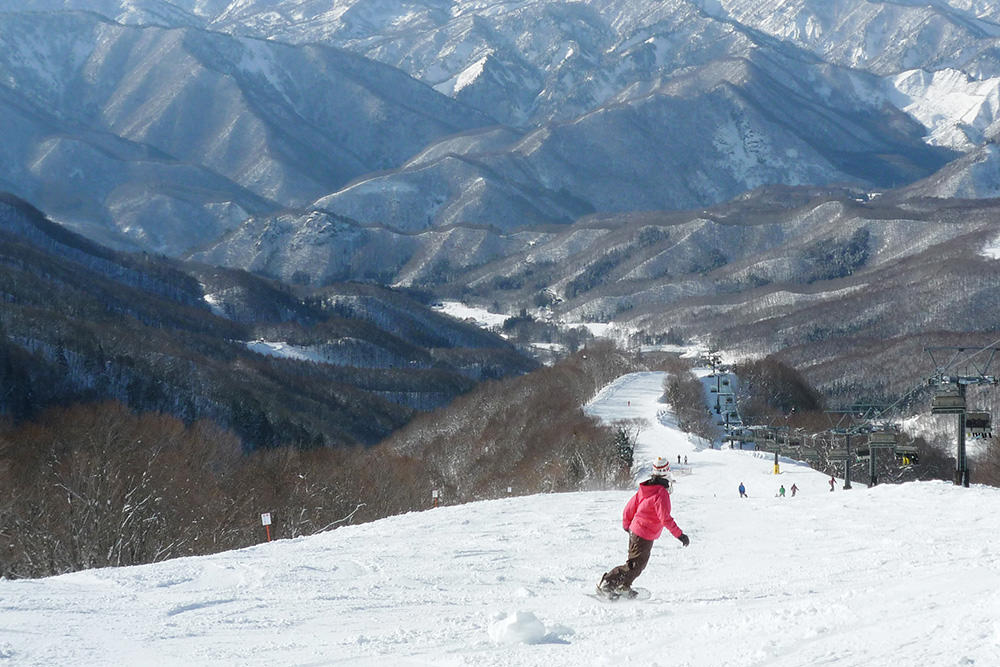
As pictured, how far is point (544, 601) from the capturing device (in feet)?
54.0

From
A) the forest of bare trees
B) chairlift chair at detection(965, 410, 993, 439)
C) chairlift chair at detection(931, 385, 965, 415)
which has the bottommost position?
the forest of bare trees

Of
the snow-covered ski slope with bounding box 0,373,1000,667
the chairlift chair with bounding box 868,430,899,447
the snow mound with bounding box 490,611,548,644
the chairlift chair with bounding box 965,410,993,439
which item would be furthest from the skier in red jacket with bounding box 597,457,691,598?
the chairlift chair with bounding box 868,430,899,447

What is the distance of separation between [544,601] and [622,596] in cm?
110

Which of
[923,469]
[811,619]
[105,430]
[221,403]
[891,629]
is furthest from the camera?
[221,403]

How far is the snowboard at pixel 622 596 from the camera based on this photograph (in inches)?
638

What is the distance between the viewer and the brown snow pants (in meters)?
16.1

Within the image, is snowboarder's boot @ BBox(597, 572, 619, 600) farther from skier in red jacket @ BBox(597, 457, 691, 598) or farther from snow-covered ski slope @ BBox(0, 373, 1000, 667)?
snow-covered ski slope @ BBox(0, 373, 1000, 667)

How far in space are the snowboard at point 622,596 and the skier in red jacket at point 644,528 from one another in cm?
1

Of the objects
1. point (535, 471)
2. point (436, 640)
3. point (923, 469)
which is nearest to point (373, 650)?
point (436, 640)

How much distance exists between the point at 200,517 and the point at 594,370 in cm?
11422

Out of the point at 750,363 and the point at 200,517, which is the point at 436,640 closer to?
the point at 200,517

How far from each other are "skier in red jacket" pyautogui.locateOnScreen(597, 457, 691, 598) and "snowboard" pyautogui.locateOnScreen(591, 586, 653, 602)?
1cm

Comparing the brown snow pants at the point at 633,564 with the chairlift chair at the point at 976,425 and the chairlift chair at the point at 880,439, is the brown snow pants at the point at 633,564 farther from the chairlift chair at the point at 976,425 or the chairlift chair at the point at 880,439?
the chairlift chair at the point at 880,439

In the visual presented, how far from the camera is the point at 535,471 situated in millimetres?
86875
